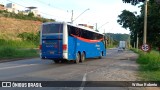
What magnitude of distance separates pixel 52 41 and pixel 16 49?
21107 millimetres

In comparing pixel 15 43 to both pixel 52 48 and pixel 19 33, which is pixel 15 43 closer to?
pixel 19 33

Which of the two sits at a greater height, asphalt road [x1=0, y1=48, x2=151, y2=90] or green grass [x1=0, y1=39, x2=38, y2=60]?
green grass [x1=0, y1=39, x2=38, y2=60]

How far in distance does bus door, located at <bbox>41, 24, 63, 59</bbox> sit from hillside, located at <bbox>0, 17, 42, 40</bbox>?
4301 centimetres

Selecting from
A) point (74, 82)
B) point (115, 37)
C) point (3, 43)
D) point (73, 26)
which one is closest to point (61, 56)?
point (73, 26)

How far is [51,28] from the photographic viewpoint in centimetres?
2647

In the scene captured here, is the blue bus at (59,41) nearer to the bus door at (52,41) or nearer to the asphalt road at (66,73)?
the bus door at (52,41)

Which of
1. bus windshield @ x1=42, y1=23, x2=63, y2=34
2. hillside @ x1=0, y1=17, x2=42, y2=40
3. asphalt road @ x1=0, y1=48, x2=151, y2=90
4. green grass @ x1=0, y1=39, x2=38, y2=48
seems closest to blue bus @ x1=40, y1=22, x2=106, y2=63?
bus windshield @ x1=42, y1=23, x2=63, y2=34

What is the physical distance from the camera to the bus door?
26125 mm

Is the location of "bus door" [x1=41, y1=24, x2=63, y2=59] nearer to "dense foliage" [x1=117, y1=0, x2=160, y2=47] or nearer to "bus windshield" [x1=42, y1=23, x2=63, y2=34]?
"bus windshield" [x1=42, y1=23, x2=63, y2=34]

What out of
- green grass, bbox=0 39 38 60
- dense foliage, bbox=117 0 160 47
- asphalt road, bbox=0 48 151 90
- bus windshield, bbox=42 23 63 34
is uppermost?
dense foliage, bbox=117 0 160 47

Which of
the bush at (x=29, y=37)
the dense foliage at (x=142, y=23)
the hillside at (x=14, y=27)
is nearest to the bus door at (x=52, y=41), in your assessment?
the dense foliage at (x=142, y=23)

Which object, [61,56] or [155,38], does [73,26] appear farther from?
[155,38]

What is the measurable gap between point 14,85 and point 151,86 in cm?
562

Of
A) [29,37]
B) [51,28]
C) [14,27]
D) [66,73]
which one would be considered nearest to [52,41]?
[51,28]
